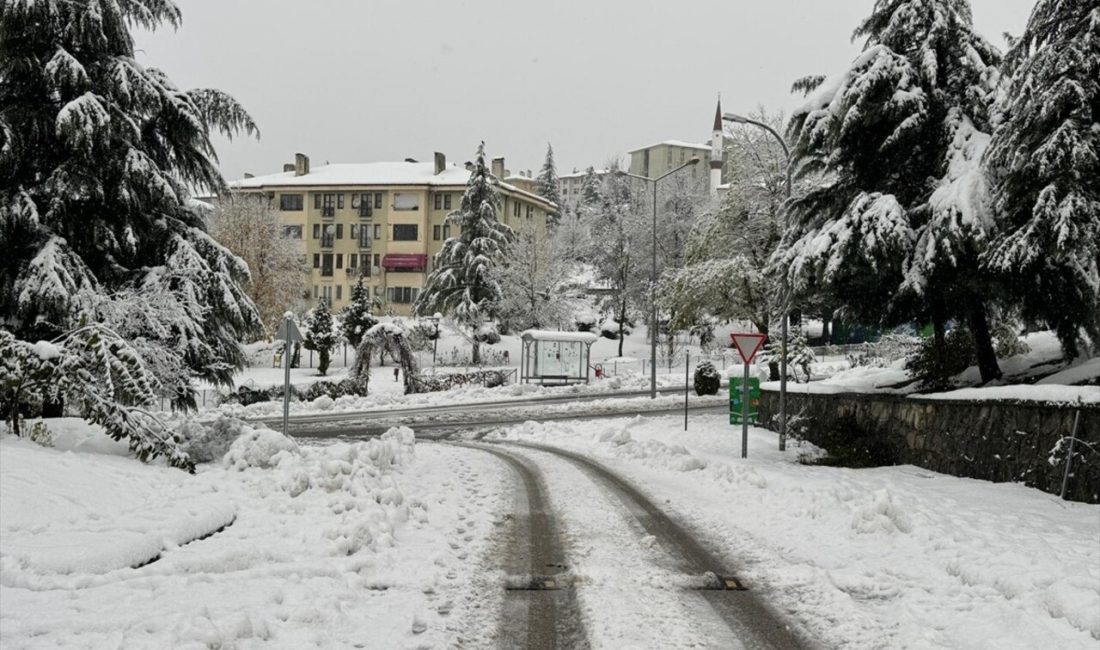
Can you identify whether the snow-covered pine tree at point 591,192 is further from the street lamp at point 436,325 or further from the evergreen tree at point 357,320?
the evergreen tree at point 357,320

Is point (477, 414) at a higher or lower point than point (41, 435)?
lower

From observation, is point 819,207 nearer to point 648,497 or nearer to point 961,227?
point 961,227

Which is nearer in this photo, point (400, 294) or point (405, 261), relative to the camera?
point (405, 261)

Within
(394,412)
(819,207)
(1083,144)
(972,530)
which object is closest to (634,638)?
(972,530)

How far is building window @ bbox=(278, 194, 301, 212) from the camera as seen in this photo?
254 feet

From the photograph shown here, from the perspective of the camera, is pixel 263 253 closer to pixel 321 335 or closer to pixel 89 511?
pixel 321 335

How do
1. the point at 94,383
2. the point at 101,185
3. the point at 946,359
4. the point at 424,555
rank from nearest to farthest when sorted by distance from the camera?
the point at 424,555 < the point at 94,383 < the point at 101,185 < the point at 946,359

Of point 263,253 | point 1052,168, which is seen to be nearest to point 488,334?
point 263,253

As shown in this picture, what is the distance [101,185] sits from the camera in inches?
525

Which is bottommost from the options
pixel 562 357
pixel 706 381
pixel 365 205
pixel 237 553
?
pixel 237 553

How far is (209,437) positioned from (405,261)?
64845mm

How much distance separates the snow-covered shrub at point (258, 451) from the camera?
9.97m

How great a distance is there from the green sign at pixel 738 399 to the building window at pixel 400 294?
5628cm

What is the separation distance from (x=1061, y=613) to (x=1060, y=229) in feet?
23.8
